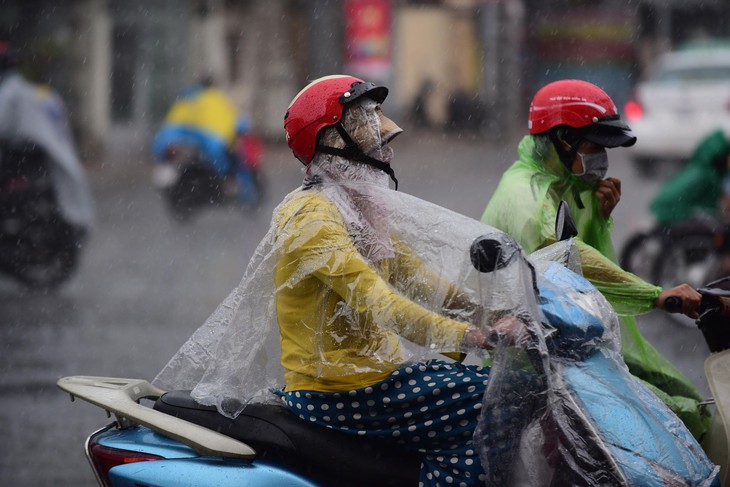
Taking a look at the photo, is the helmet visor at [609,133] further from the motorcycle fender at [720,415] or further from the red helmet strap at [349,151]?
the red helmet strap at [349,151]

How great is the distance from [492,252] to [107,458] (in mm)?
1197

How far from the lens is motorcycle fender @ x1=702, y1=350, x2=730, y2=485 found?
3.04 m

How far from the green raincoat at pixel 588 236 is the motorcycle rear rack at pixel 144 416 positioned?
1.13 metres

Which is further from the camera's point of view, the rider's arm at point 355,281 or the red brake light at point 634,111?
the red brake light at point 634,111

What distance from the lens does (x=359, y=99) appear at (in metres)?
3.17

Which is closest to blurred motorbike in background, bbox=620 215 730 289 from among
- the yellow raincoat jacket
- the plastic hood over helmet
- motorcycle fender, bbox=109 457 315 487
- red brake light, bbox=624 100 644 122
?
the plastic hood over helmet

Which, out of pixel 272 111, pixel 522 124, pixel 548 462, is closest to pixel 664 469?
pixel 548 462

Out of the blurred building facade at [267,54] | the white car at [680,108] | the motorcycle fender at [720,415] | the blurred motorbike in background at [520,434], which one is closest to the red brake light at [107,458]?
the blurred motorbike in background at [520,434]

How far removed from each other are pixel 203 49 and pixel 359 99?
75.1ft

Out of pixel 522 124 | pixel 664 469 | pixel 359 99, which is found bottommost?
pixel 522 124

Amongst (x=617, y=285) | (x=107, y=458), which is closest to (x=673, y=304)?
(x=617, y=285)

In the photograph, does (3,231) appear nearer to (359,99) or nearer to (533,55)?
(359,99)

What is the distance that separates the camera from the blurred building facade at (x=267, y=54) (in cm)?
2289

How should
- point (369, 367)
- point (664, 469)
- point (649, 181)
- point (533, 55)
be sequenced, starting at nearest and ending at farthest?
point (664, 469) < point (369, 367) < point (649, 181) < point (533, 55)
